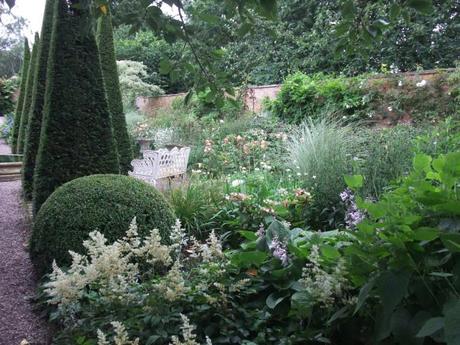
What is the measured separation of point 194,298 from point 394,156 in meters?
3.26

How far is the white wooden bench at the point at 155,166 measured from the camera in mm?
6328

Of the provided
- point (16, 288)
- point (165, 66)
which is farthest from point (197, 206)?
point (165, 66)

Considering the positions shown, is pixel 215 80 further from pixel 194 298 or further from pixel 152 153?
pixel 152 153

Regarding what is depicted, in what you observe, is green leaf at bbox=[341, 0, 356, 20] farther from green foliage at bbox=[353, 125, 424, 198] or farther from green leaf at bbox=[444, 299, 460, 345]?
green foliage at bbox=[353, 125, 424, 198]

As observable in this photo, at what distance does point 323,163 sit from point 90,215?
251 centimetres

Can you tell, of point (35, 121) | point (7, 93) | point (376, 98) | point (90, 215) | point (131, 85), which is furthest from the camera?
point (7, 93)

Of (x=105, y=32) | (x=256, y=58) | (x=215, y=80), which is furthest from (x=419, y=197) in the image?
(x=256, y=58)

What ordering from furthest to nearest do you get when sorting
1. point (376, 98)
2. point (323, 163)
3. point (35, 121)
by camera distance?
point (376, 98)
point (35, 121)
point (323, 163)

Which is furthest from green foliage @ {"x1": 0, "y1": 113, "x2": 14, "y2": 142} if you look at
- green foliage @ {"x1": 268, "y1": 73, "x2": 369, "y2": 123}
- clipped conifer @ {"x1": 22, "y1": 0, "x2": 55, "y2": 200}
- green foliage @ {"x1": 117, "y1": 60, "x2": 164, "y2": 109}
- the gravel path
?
the gravel path

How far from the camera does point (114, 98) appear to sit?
6.03m

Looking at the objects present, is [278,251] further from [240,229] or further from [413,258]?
[240,229]

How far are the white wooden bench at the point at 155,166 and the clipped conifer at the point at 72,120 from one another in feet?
6.17

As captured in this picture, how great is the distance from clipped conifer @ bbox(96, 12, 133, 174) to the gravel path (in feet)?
4.57

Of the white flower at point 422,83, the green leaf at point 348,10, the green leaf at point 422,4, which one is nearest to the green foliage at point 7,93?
the white flower at point 422,83
